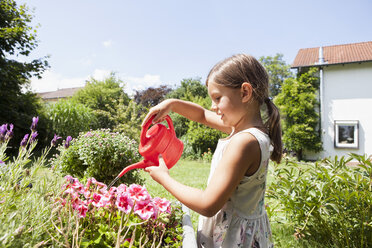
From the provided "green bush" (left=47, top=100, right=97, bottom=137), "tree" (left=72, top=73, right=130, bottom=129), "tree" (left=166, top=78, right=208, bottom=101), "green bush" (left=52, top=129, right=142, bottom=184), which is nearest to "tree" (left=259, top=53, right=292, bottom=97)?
"tree" (left=166, top=78, right=208, bottom=101)

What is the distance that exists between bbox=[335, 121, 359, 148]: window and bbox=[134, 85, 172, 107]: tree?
1521 cm

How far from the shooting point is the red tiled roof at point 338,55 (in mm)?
12046

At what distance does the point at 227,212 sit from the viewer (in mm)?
1054

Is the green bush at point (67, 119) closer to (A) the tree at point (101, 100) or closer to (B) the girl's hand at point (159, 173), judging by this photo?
(A) the tree at point (101, 100)

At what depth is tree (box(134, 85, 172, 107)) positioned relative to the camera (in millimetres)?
22688

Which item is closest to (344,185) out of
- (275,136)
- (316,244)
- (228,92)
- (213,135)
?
(316,244)

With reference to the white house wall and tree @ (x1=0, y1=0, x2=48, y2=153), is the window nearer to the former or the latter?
the white house wall

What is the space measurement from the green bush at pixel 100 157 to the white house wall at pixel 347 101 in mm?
11615

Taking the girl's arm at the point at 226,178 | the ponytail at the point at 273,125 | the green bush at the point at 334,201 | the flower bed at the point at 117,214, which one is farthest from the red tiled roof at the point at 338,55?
the flower bed at the point at 117,214

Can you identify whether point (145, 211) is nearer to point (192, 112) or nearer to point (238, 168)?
point (238, 168)

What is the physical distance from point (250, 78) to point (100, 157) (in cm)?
270

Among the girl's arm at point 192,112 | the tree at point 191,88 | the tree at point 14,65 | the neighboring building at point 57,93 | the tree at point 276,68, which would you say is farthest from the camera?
the neighboring building at point 57,93

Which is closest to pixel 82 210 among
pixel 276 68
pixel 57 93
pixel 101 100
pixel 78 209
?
pixel 78 209

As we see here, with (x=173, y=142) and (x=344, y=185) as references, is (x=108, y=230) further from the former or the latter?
(x=344, y=185)
